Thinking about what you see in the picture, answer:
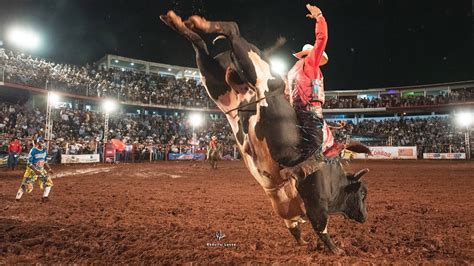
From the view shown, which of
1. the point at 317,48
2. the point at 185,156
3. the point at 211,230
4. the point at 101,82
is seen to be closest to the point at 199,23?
the point at 317,48

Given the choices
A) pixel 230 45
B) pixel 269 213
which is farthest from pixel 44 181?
pixel 230 45

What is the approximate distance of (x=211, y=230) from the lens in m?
5.30

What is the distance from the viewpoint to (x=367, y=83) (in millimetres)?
50656

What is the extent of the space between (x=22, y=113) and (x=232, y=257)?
27.5m

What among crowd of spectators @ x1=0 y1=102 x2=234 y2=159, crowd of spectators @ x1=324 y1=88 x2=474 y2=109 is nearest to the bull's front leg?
crowd of spectators @ x1=0 y1=102 x2=234 y2=159

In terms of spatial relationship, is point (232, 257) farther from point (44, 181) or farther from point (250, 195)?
point (44, 181)

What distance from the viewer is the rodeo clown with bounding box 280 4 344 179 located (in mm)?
3227

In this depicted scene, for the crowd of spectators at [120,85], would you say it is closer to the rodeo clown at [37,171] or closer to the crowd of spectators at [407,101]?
the crowd of spectators at [407,101]

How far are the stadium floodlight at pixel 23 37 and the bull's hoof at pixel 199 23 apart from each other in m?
30.1

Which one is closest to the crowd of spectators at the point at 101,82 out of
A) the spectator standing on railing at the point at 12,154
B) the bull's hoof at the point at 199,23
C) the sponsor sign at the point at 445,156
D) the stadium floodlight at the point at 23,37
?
the stadium floodlight at the point at 23,37

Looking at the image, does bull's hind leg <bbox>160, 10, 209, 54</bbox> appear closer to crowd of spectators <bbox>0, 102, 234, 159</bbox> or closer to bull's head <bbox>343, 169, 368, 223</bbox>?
bull's head <bbox>343, 169, 368, 223</bbox>

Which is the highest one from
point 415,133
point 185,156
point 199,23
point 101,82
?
point 101,82

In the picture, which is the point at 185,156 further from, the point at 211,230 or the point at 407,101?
the point at 407,101

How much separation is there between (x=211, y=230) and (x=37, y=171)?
6.63 m
